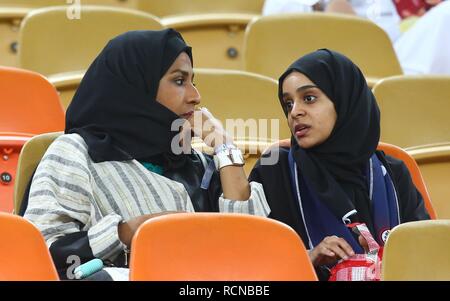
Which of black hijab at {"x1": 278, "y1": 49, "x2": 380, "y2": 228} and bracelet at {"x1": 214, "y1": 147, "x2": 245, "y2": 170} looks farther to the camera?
black hijab at {"x1": 278, "y1": 49, "x2": 380, "y2": 228}

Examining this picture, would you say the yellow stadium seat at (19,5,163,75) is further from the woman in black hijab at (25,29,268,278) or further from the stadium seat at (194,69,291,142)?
the woman in black hijab at (25,29,268,278)

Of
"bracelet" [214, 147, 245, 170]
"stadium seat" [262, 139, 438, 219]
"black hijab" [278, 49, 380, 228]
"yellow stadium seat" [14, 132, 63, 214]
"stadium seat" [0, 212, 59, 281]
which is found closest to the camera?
"stadium seat" [0, 212, 59, 281]

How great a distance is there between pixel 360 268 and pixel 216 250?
576mm

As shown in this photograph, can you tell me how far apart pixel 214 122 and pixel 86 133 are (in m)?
0.38

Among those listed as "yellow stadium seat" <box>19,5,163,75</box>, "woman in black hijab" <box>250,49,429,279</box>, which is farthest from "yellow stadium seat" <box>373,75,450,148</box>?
"yellow stadium seat" <box>19,5,163,75</box>

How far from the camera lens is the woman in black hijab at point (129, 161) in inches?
117

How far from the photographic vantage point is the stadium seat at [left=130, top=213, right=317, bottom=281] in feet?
8.16

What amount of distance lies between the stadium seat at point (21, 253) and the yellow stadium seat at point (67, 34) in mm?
2019

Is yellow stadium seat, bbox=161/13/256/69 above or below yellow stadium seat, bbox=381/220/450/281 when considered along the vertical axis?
below

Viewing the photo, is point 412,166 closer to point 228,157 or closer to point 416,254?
point 228,157

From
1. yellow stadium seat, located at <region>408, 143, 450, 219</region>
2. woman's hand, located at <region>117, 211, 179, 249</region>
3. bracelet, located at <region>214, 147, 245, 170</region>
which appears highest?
bracelet, located at <region>214, 147, 245, 170</region>

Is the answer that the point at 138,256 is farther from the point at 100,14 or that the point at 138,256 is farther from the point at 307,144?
the point at 100,14

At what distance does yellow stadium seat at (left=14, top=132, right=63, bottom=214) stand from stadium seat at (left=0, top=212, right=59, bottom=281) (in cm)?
64
